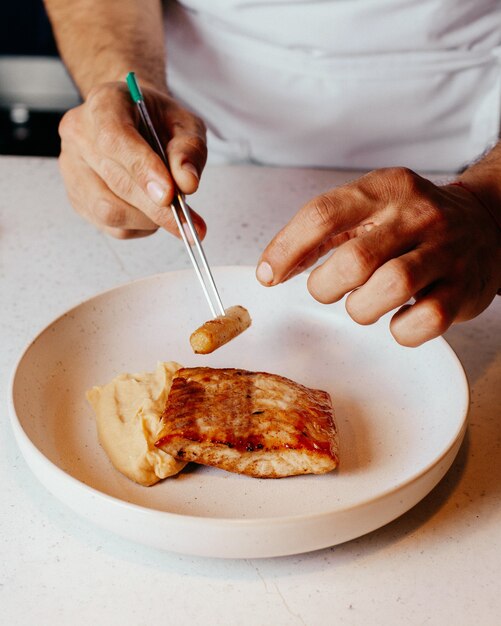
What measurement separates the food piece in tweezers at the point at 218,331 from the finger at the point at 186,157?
219 mm

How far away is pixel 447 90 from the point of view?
1866 millimetres

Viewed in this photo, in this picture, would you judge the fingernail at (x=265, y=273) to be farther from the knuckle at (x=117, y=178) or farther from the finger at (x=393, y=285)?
the knuckle at (x=117, y=178)

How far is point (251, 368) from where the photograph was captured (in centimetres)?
119

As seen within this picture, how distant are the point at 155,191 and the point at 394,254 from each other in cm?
39

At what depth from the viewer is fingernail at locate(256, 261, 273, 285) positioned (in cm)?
102

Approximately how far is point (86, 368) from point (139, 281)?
0.67 ft

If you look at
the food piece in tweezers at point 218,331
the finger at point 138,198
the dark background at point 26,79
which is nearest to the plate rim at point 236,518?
the food piece in tweezers at point 218,331

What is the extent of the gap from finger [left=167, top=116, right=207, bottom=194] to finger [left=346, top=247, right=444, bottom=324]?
35cm

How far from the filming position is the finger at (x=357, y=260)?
97 cm

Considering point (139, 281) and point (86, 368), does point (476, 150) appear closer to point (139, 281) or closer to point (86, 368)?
point (139, 281)

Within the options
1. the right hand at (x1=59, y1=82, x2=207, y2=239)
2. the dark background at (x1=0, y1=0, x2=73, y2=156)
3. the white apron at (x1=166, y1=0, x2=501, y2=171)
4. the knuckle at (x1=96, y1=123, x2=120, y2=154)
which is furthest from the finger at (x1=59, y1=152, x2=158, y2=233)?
the dark background at (x1=0, y1=0, x2=73, y2=156)

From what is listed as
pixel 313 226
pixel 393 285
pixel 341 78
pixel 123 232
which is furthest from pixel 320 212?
pixel 341 78

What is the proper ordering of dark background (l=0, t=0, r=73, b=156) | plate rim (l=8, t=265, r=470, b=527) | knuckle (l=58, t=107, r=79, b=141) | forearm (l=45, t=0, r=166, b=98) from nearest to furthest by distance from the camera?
1. plate rim (l=8, t=265, r=470, b=527)
2. knuckle (l=58, t=107, r=79, b=141)
3. forearm (l=45, t=0, r=166, b=98)
4. dark background (l=0, t=0, r=73, b=156)

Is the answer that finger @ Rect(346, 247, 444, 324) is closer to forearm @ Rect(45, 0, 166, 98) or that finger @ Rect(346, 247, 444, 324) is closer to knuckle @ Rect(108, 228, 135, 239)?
knuckle @ Rect(108, 228, 135, 239)
